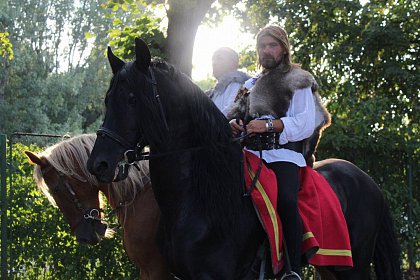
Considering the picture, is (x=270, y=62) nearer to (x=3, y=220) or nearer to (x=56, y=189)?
(x=56, y=189)

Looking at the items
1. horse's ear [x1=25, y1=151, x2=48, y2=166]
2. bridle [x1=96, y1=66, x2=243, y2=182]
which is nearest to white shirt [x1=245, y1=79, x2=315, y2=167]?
bridle [x1=96, y1=66, x2=243, y2=182]

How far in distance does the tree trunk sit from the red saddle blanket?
454 cm

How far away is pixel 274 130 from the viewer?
4836mm

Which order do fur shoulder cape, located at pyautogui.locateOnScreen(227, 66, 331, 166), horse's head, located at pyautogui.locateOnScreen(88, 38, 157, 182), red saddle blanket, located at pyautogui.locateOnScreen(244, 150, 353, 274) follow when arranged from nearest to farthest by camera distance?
horse's head, located at pyautogui.locateOnScreen(88, 38, 157, 182)
red saddle blanket, located at pyautogui.locateOnScreen(244, 150, 353, 274)
fur shoulder cape, located at pyautogui.locateOnScreen(227, 66, 331, 166)

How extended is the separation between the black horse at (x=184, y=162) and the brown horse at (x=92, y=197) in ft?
2.34

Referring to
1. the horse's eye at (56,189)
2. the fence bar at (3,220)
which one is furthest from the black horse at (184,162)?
the fence bar at (3,220)

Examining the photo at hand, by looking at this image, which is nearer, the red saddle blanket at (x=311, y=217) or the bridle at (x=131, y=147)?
the bridle at (x=131, y=147)

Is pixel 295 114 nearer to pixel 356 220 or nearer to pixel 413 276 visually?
pixel 356 220

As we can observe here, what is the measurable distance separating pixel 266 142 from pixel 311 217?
69cm

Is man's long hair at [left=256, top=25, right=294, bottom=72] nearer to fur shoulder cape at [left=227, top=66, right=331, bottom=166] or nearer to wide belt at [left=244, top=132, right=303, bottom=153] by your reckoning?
fur shoulder cape at [left=227, top=66, right=331, bottom=166]

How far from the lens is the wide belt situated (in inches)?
195

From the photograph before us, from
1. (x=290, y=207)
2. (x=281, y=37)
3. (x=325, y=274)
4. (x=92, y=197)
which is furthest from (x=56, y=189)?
(x=325, y=274)

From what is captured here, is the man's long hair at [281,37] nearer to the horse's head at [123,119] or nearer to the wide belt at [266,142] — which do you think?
the wide belt at [266,142]

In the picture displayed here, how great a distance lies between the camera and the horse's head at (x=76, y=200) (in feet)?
19.1
